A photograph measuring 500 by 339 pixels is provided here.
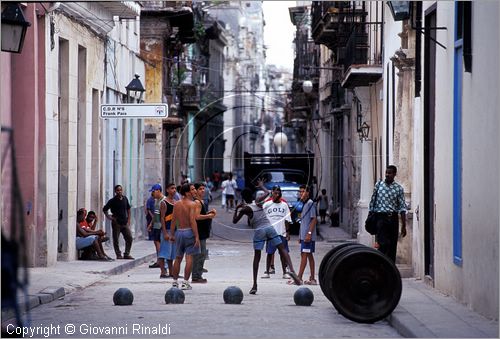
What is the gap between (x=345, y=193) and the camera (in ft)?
139

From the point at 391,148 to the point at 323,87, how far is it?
1109 inches

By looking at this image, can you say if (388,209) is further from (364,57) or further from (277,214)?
(364,57)

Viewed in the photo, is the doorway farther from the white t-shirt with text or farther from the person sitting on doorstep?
the person sitting on doorstep

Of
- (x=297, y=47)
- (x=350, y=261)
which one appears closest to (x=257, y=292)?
(x=350, y=261)

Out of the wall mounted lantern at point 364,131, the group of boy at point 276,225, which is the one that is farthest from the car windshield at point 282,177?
the group of boy at point 276,225

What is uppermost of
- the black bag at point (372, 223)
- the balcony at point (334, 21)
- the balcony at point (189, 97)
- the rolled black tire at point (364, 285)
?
the balcony at point (334, 21)

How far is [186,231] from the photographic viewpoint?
64.8 feet

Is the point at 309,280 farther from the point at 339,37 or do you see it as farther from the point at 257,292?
the point at 339,37

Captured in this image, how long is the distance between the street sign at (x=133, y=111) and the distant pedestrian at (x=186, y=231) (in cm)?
452

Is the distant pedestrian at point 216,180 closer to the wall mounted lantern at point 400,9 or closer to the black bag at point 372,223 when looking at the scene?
the wall mounted lantern at point 400,9

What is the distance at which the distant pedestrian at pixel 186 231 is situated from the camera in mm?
19578

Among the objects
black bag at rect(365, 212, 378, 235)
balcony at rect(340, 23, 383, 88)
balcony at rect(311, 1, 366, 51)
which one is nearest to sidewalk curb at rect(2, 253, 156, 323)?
black bag at rect(365, 212, 378, 235)

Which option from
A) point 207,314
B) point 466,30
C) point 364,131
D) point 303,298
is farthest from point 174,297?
point 364,131

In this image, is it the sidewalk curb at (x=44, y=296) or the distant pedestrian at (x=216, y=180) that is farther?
the distant pedestrian at (x=216, y=180)
